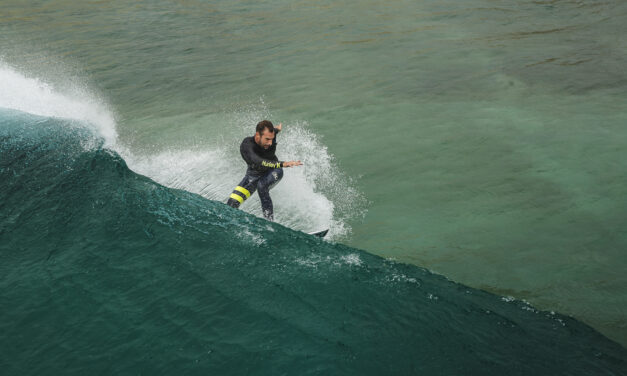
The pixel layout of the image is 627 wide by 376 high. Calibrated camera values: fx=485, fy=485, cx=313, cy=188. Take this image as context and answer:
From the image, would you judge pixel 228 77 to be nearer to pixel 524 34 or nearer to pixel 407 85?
pixel 407 85

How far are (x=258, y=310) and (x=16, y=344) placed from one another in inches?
102

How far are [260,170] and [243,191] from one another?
457mm

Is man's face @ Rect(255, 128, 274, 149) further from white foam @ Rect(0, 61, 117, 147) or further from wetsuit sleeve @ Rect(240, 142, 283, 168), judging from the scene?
white foam @ Rect(0, 61, 117, 147)

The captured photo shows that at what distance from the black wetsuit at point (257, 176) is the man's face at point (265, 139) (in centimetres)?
13

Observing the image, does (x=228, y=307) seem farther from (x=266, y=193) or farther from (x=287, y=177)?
(x=287, y=177)

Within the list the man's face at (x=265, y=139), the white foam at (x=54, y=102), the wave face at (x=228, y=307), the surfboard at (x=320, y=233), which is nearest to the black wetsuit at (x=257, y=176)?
the man's face at (x=265, y=139)

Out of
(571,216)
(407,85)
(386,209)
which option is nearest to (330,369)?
(386,209)

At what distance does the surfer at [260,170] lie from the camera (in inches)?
312

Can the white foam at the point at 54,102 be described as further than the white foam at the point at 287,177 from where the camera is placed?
Yes

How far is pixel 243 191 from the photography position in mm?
8195

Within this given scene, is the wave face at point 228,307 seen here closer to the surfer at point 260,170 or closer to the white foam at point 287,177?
the surfer at point 260,170

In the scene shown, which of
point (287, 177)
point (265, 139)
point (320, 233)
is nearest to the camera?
point (320, 233)

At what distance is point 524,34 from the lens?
17484 millimetres

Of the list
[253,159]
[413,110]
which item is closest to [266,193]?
[253,159]
